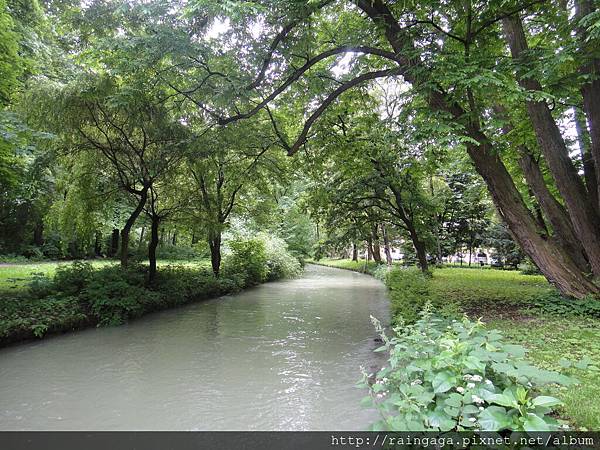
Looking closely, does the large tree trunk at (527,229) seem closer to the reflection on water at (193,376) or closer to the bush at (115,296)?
the reflection on water at (193,376)

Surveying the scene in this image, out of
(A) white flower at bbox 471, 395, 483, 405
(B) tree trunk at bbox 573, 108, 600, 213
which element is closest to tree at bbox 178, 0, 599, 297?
(B) tree trunk at bbox 573, 108, 600, 213

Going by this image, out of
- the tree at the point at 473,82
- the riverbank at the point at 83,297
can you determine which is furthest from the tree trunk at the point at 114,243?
the tree at the point at 473,82

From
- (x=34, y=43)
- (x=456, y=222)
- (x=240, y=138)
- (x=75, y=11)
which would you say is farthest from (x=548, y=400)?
(x=456, y=222)

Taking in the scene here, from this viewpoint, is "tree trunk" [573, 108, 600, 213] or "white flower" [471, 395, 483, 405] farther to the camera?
"tree trunk" [573, 108, 600, 213]

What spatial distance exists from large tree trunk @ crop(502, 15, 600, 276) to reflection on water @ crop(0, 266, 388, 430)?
4.73 metres

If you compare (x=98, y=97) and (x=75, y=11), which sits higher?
(x=75, y=11)

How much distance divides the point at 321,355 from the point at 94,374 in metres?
3.73

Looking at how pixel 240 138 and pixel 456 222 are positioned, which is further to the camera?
pixel 456 222

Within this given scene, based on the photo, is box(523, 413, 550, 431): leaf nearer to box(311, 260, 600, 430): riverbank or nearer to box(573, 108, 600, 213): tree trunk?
box(311, 260, 600, 430): riverbank

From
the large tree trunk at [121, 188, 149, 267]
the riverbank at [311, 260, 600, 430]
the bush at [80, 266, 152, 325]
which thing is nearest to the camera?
the riverbank at [311, 260, 600, 430]

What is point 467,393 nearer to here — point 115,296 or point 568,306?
point 568,306

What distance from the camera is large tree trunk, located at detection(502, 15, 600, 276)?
22.5ft

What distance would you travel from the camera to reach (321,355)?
6.40m

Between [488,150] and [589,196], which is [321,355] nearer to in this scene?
[488,150]
